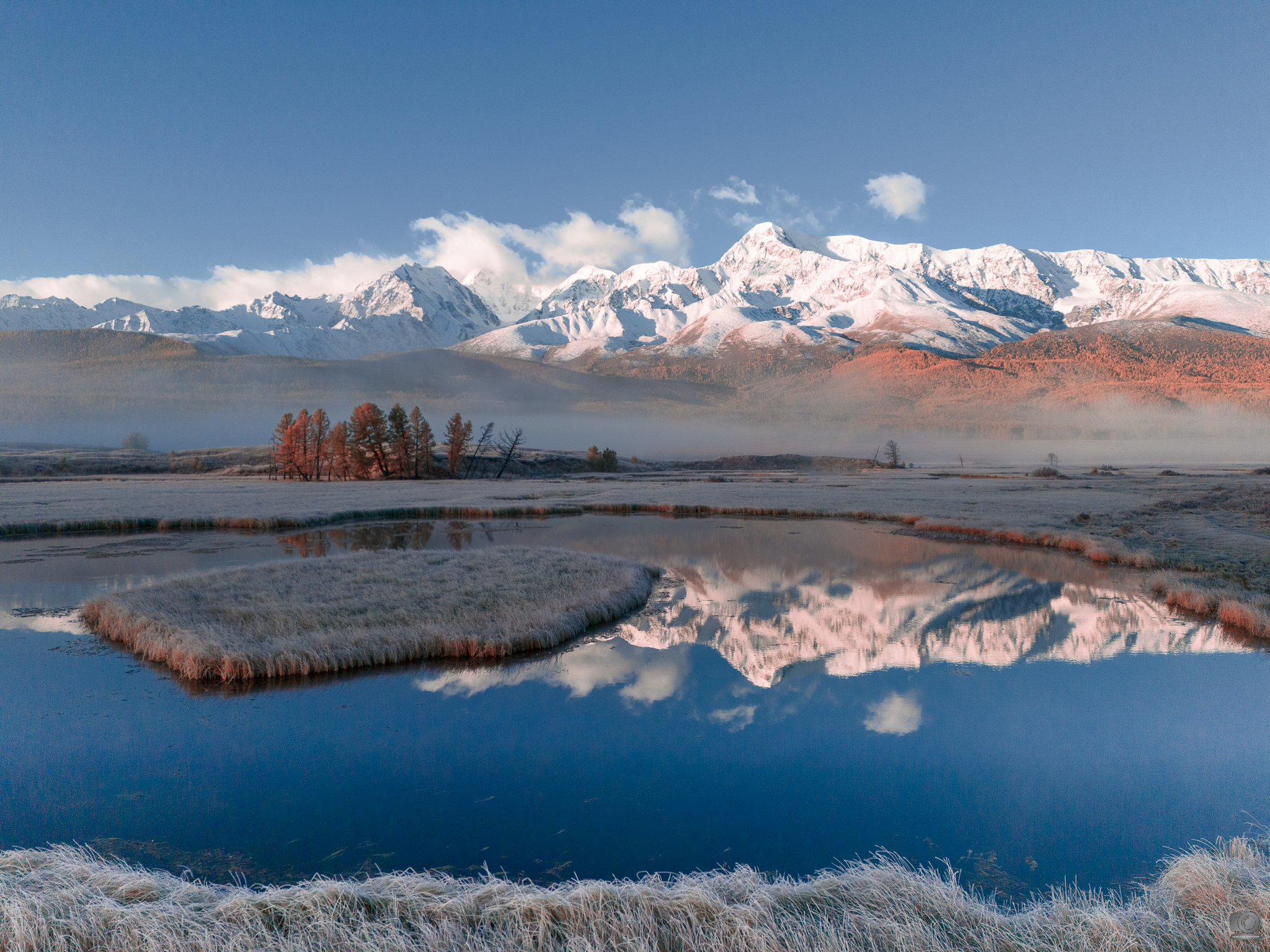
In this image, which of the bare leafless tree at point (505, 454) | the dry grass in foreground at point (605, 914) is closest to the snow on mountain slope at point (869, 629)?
the dry grass in foreground at point (605, 914)

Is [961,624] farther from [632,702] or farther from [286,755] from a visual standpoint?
[286,755]

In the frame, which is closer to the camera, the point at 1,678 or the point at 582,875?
the point at 582,875

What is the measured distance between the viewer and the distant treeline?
333 feet

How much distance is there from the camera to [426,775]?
10.8m

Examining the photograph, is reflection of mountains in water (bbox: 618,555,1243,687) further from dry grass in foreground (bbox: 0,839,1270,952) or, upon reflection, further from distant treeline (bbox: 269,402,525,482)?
distant treeline (bbox: 269,402,525,482)

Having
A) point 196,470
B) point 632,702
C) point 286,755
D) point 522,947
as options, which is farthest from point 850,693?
point 196,470

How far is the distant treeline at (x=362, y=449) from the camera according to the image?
10156 cm

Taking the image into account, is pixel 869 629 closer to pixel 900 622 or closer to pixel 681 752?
pixel 900 622

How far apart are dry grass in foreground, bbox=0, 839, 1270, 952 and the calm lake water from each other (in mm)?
1416

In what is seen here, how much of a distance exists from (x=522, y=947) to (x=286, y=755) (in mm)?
7620

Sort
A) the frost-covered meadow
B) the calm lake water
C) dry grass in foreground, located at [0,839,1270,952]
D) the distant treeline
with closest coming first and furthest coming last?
dry grass in foreground, located at [0,839,1270,952], the calm lake water, the frost-covered meadow, the distant treeline

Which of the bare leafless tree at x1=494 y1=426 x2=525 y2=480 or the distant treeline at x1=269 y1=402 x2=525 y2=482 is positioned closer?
the distant treeline at x1=269 y1=402 x2=525 y2=482

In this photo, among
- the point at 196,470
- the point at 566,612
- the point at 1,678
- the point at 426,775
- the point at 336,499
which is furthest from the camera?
the point at 196,470

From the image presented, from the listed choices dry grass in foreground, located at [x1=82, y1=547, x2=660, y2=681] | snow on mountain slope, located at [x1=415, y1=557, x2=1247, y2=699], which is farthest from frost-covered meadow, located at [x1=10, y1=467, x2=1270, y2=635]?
dry grass in foreground, located at [x1=82, y1=547, x2=660, y2=681]
